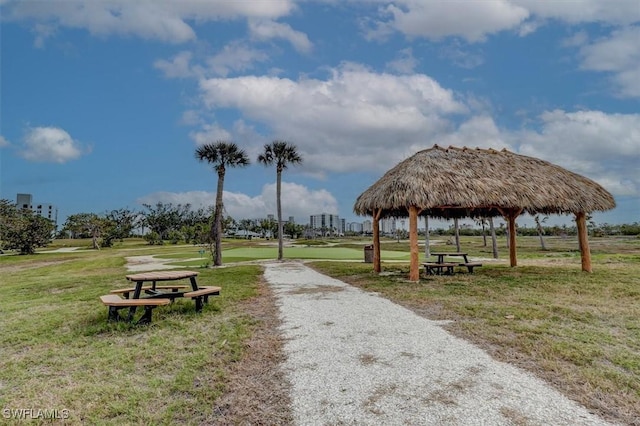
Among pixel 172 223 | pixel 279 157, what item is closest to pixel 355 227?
pixel 172 223

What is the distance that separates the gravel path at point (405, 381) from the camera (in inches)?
111

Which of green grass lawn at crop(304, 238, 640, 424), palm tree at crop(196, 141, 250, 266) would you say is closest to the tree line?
palm tree at crop(196, 141, 250, 266)

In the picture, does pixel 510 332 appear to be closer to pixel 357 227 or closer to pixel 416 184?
pixel 416 184

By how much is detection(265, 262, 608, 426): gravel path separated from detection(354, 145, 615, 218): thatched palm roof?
5.57 metres

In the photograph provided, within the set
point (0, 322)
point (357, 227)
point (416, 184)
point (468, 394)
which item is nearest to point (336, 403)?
point (468, 394)

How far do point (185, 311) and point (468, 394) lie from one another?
5.31m

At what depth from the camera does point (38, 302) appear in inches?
329

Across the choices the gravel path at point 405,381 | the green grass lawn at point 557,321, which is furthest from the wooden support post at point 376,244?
the gravel path at point 405,381

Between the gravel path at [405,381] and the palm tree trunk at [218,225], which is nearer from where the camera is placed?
the gravel path at [405,381]

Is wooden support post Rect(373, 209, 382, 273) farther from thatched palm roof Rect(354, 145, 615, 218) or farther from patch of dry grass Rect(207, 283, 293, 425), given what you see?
patch of dry grass Rect(207, 283, 293, 425)

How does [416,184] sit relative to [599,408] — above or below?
above

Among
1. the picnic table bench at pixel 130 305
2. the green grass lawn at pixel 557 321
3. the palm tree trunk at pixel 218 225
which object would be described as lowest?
the green grass lawn at pixel 557 321

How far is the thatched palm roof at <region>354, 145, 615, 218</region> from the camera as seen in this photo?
34.8 ft

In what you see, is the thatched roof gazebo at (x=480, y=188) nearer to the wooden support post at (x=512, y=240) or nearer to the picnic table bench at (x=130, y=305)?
the wooden support post at (x=512, y=240)
